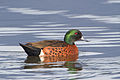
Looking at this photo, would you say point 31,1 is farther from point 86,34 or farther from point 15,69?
point 15,69

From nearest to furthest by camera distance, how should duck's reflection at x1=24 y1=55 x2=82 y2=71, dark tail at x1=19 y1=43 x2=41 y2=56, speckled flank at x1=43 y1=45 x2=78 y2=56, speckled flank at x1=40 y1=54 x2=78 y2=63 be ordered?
duck's reflection at x1=24 y1=55 x2=82 y2=71
speckled flank at x1=40 y1=54 x2=78 y2=63
dark tail at x1=19 y1=43 x2=41 y2=56
speckled flank at x1=43 y1=45 x2=78 y2=56

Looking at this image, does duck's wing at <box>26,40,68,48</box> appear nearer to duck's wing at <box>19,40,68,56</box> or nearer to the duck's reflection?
duck's wing at <box>19,40,68,56</box>

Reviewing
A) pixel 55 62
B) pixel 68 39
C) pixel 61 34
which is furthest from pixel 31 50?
pixel 61 34

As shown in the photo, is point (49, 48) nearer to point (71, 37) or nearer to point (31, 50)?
point (31, 50)

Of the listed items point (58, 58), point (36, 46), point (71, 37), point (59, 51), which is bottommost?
point (58, 58)

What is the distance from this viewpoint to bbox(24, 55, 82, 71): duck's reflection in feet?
51.7

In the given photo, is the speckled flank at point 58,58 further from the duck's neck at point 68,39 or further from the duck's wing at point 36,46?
the duck's neck at point 68,39

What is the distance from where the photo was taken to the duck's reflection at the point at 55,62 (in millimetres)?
15758

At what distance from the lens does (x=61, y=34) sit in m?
21.2

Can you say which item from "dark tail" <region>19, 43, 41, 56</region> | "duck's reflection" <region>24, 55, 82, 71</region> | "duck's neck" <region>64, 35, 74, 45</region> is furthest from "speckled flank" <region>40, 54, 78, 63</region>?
"duck's neck" <region>64, 35, 74, 45</region>

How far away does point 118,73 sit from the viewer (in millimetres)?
14492

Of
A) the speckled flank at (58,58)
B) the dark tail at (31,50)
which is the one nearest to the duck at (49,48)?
the dark tail at (31,50)

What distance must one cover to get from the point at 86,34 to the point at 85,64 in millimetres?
5357

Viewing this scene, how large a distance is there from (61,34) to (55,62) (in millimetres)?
4718
